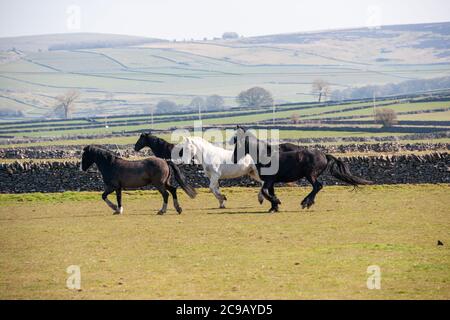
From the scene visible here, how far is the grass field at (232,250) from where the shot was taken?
45.0ft

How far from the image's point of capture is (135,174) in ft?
82.4

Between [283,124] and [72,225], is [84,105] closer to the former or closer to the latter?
[283,124]

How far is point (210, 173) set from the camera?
86.9 feet

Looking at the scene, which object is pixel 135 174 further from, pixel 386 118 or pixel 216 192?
pixel 386 118

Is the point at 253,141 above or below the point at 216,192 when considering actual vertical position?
above

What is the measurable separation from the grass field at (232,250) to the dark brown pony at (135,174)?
25.3 inches

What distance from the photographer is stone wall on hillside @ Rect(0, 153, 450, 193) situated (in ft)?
106

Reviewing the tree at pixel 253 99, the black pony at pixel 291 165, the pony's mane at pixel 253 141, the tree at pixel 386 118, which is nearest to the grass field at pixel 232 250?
the black pony at pixel 291 165

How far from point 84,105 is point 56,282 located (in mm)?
175300

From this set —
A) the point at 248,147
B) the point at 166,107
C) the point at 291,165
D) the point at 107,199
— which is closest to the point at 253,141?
the point at 248,147

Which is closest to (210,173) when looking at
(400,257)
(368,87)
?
(400,257)

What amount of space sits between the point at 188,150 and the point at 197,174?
20.3 feet

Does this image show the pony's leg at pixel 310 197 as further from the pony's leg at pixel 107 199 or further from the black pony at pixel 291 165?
the pony's leg at pixel 107 199

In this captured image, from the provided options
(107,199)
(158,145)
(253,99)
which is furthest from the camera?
(253,99)
